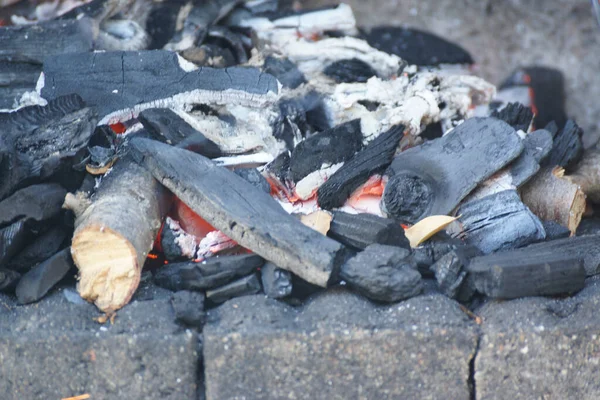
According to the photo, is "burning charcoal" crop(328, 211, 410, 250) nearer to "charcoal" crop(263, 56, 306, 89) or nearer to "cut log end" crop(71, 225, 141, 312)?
"cut log end" crop(71, 225, 141, 312)

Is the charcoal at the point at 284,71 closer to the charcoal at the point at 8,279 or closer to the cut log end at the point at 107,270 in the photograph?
the cut log end at the point at 107,270

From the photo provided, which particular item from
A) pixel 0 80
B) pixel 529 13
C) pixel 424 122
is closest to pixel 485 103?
pixel 424 122

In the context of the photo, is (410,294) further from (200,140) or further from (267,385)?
(200,140)

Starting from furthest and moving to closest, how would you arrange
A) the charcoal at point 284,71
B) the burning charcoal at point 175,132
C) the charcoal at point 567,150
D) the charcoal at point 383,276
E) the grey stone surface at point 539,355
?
the charcoal at point 284,71
the charcoal at point 567,150
the burning charcoal at point 175,132
the charcoal at point 383,276
the grey stone surface at point 539,355

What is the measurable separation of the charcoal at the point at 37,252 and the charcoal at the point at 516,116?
1.93 metres

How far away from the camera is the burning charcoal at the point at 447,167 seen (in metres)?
2.69

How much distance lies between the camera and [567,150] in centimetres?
317

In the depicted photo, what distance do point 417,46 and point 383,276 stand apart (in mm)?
2236

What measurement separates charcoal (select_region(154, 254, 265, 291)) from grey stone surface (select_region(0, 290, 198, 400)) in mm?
143

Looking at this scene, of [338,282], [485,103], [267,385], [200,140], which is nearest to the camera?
[267,385]

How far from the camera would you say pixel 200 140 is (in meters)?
2.79

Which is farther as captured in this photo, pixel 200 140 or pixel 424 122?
pixel 424 122

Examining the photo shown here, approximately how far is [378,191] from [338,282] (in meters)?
0.56

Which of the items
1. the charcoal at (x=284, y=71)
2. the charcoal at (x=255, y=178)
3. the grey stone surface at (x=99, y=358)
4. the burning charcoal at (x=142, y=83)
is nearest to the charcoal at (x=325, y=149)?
the charcoal at (x=255, y=178)
